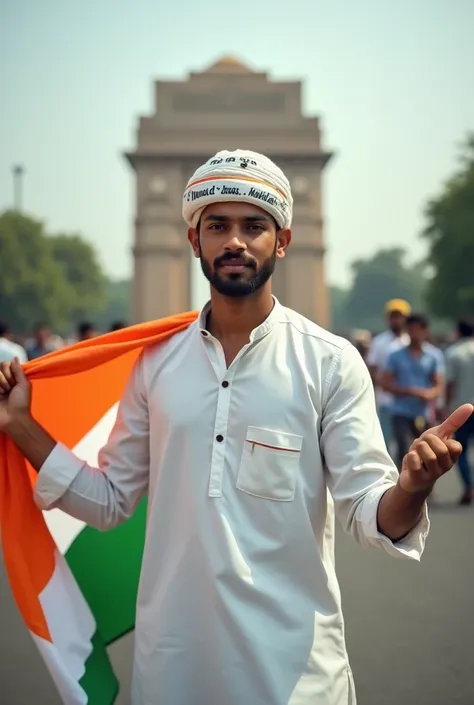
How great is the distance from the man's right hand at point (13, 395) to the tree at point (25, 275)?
2791 inches

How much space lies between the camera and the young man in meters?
2.40

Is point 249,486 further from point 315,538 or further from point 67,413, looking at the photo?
point 67,413

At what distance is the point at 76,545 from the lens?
3.58m

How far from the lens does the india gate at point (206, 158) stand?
43031 millimetres

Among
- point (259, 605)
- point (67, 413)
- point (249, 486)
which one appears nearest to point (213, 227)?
point (249, 486)

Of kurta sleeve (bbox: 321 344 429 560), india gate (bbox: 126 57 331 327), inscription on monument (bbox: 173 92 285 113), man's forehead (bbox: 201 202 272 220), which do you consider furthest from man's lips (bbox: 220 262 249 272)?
inscription on monument (bbox: 173 92 285 113)

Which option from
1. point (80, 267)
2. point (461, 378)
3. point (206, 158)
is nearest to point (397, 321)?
point (461, 378)

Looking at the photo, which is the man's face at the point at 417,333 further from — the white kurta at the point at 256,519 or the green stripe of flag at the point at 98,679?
the white kurta at the point at 256,519

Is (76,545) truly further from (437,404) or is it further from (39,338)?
(39,338)

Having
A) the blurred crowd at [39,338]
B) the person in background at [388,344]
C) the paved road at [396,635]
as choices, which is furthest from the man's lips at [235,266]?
the person in background at [388,344]

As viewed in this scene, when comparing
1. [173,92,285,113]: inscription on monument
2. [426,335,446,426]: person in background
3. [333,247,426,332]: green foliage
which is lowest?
[333,247,426,332]: green foliage

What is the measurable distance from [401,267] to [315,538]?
147981 millimetres

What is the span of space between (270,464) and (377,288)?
444 feet

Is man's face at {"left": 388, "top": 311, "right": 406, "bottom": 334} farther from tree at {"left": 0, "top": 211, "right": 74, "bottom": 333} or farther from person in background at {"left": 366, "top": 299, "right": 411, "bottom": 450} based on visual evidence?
tree at {"left": 0, "top": 211, "right": 74, "bottom": 333}
